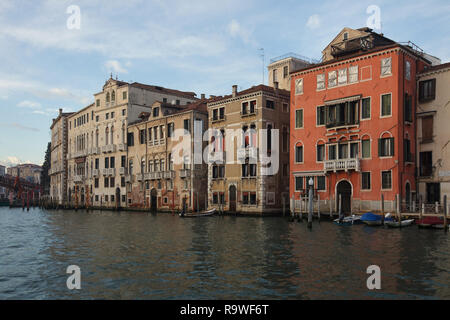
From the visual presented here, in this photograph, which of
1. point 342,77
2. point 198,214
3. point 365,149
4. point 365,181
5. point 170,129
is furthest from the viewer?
point 170,129

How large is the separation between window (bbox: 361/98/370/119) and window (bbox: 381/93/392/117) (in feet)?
3.49

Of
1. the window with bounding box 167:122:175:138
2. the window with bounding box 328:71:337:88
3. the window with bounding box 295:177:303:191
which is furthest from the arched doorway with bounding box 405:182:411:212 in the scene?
the window with bounding box 167:122:175:138

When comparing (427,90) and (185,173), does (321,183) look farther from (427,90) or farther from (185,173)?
(185,173)

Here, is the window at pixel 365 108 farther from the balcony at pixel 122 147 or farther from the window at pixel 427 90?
the balcony at pixel 122 147

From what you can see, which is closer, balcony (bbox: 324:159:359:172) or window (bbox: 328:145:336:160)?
balcony (bbox: 324:159:359:172)

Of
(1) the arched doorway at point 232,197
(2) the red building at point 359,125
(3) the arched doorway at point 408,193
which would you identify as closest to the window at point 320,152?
(2) the red building at point 359,125

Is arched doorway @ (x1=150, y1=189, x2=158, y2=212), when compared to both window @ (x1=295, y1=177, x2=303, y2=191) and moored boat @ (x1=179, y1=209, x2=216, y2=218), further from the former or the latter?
window @ (x1=295, y1=177, x2=303, y2=191)

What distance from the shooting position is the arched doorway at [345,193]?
31.3 m

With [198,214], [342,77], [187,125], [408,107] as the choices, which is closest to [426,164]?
[408,107]

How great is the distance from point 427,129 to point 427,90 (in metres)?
2.69

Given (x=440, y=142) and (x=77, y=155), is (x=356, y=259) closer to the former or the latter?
(x=440, y=142)

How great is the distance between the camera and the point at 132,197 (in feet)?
171

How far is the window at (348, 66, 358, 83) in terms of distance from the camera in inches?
1220

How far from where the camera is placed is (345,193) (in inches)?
1243
